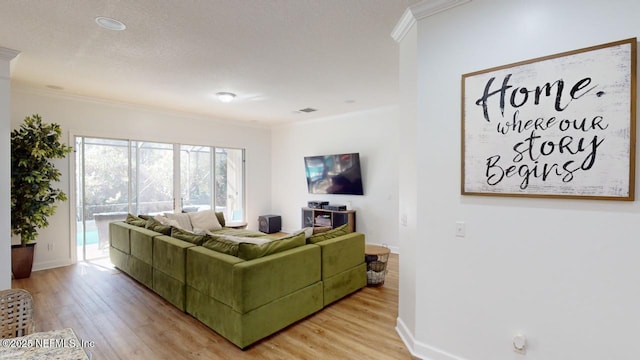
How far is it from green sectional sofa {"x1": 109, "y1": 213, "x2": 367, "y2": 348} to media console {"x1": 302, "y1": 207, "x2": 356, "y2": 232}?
2.22m

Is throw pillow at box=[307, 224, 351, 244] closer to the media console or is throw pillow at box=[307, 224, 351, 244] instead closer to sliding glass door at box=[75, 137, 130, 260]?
the media console

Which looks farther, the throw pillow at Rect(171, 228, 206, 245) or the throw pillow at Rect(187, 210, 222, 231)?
the throw pillow at Rect(187, 210, 222, 231)

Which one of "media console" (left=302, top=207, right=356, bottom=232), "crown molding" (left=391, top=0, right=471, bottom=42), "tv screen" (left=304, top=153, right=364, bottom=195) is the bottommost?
Result: "media console" (left=302, top=207, right=356, bottom=232)

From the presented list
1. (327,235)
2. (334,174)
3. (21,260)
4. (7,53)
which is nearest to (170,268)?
(327,235)

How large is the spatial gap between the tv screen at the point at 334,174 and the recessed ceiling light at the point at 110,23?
4279 mm

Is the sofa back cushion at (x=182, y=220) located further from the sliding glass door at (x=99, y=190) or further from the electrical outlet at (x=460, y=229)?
the electrical outlet at (x=460, y=229)

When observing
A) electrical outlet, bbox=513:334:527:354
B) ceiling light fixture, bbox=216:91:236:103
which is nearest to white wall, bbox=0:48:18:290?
ceiling light fixture, bbox=216:91:236:103

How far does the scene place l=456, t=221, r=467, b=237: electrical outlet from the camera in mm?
2152

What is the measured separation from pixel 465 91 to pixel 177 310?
347 centimetres

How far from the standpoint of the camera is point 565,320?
1810 millimetres

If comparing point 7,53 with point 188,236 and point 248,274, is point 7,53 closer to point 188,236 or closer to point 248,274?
point 188,236

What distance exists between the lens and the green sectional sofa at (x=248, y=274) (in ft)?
8.36

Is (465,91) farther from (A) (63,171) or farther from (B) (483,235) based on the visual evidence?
(A) (63,171)

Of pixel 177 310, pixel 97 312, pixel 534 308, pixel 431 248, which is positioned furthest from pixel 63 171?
pixel 534 308
